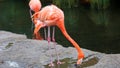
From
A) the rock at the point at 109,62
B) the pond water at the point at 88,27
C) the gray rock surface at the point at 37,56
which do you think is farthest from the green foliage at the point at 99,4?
the rock at the point at 109,62

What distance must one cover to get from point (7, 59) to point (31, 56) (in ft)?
1.49

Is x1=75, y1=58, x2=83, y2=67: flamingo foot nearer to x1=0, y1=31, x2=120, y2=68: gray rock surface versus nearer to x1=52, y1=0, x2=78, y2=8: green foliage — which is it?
x1=0, y1=31, x2=120, y2=68: gray rock surface

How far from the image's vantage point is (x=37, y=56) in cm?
645

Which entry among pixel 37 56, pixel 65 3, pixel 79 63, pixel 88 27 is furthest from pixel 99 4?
pixel 79 63

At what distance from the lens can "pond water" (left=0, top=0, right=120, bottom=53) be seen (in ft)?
36.2

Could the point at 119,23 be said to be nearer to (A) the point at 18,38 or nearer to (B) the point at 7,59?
(A) the point at 18,38

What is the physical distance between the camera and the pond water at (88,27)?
11.0 m

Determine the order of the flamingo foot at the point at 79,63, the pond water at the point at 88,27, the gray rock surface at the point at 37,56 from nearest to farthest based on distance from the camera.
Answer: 1. the flamingo foot at the point at 79,63
2. the gray rock surface at the point at 37,56
3. the pond water at the point at 88,27

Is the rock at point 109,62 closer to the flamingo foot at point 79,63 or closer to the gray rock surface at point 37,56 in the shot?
the gray rock surface at point 37,56

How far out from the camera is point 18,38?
25.9ft

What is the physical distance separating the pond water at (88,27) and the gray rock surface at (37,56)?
12.0 feet

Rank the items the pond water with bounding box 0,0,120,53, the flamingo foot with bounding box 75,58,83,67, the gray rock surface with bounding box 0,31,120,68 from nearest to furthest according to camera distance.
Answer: the flamingo foot with bounding box 75,58,83,67 < the gray rock surface with bounding box 0,31,120,68 < the pond water with bounding box 0,0,120,53

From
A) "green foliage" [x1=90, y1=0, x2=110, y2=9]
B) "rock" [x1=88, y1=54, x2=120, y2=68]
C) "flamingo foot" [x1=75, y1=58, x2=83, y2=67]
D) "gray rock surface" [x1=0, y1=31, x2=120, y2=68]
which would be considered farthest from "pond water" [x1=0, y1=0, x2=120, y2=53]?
"flamingo foot" [x1=75, y1=58, x2=83, y2=67]

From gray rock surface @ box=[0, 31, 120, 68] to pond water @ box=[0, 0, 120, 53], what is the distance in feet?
12.0
